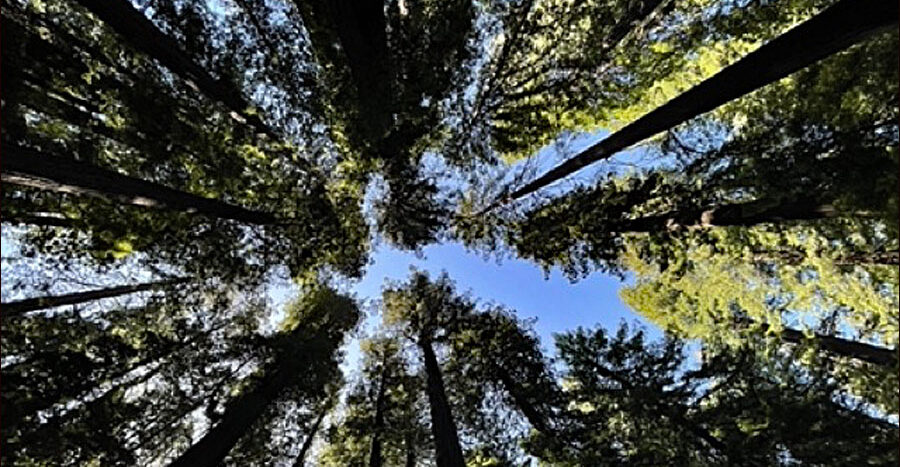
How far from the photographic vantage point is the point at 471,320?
15.1 metres

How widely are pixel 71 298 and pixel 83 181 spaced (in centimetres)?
417

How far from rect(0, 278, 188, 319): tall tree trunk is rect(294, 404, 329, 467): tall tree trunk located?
4.52 metres

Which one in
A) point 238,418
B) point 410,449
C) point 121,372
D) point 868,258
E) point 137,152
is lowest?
point 238,418

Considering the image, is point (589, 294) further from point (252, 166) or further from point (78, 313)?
point (78, 313)

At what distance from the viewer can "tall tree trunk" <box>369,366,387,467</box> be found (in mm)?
11819

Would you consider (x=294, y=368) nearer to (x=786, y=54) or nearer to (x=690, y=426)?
(x=690, y=426)

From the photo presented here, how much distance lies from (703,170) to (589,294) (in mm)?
5912

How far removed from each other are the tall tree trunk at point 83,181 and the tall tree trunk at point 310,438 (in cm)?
629

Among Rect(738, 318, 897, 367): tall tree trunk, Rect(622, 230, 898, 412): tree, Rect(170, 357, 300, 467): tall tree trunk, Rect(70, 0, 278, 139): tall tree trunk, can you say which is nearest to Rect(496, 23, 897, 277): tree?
Rect(622, 230, 898, 412): tree

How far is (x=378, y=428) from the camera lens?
508 inches

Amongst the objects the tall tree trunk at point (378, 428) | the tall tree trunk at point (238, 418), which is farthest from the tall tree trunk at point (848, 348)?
the tall tree trunk at point (238, 418)

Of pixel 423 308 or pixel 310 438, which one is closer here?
pixel 310 438

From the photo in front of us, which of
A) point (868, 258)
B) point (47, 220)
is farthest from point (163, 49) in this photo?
point (868, 258)

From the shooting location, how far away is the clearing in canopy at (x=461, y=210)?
6559mm
